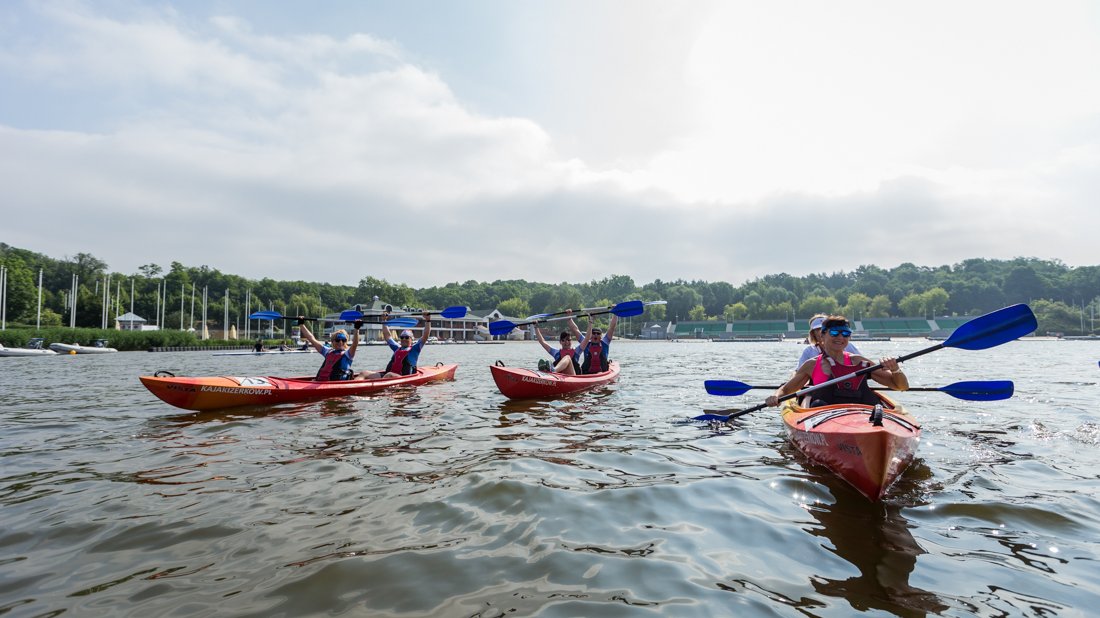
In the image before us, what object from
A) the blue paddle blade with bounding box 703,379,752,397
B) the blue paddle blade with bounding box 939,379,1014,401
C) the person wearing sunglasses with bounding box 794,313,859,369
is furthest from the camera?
the blue paddle blade with bounding box 703,379,752,397

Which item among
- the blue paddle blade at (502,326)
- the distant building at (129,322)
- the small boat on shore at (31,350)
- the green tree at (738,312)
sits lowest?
the small boat on shore at (31,350)

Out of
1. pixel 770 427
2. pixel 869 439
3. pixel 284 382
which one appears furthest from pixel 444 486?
pixel 284 382

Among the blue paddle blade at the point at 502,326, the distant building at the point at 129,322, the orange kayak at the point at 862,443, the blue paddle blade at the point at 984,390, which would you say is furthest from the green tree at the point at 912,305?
the distant building at the point at 129,322

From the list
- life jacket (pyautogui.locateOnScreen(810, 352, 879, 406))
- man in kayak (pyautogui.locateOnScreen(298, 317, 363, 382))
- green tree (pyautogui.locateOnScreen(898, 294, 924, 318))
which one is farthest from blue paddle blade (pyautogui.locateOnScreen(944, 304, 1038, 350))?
green tree (pyautogui.locateOnScreen(898, 294, 924, 318))

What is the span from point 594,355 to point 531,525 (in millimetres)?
9836

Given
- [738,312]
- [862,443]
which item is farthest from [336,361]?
[738,312]

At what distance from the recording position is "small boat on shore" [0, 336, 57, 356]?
36.5m

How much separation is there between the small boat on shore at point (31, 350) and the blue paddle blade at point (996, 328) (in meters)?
51.5

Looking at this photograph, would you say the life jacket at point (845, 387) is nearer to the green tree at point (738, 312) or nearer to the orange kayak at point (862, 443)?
the orange kayak at point (862, 443)

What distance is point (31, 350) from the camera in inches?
1487

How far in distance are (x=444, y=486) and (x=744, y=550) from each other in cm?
280

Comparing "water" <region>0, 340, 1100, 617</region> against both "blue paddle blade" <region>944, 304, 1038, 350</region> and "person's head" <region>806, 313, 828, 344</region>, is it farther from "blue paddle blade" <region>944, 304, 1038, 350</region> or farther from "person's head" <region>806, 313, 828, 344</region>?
"person's head" <region>806, 313, 828, 344</region>

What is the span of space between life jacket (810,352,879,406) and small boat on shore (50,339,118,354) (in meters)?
53.6

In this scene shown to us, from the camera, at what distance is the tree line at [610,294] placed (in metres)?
80.8
